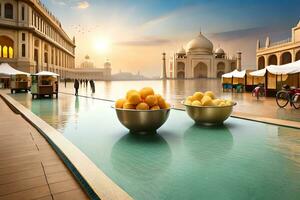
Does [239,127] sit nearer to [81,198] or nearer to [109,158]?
[109,158]

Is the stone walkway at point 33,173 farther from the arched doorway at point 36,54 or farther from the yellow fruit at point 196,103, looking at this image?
the arched doorway at point 36,54

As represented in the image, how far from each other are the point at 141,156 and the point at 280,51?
156 ft

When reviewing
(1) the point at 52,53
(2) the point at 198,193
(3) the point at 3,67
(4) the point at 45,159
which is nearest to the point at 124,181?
(2) the point at 198,193

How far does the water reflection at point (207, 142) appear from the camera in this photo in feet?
11.2

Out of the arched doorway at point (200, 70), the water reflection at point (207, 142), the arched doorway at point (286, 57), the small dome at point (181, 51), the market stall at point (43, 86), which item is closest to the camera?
the water reflection at point (207, 142)

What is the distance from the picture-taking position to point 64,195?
7.31 ft

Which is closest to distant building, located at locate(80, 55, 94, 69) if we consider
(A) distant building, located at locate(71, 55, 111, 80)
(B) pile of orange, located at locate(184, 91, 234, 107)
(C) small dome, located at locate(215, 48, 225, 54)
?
(A) distant building, located at locate(71, 55, 111, 80)

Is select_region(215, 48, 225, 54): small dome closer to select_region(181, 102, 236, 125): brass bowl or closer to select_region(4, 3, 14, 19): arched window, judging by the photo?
select_region(4, 3, 14, 19): arched window

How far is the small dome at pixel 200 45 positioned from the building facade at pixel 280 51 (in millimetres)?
24886

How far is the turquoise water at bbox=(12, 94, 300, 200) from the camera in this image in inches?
91.5

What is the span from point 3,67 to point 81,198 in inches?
925

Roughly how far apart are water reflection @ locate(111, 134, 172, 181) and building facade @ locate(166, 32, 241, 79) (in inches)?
2743

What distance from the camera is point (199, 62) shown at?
74.6 metres

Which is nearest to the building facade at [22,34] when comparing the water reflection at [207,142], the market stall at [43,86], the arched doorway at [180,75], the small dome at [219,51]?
the market stall at [43,86]
